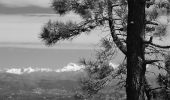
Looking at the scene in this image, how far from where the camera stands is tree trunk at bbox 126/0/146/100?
11.0 meters

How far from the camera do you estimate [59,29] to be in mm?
11969

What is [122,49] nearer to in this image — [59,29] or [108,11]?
[108,11]

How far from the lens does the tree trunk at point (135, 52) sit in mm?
10961

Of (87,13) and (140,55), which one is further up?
(87,13)

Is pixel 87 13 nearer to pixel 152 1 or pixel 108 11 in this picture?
pixel 108 11

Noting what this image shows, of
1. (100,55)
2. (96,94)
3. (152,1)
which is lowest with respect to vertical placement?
(96,94)

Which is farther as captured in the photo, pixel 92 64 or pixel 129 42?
pixel 92 64

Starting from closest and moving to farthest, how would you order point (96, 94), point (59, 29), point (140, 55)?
point (140, 55), point (59, 29), point (96, 94)

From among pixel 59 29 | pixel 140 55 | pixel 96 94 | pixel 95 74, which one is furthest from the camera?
pixel 95 74

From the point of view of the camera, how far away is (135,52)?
1105 centimetres

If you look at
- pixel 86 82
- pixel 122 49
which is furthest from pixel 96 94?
pixel 122 49

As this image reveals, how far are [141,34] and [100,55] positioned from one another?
76.4 inches

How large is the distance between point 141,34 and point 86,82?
305 centimetres

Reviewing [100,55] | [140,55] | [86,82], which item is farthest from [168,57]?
[86,82]
